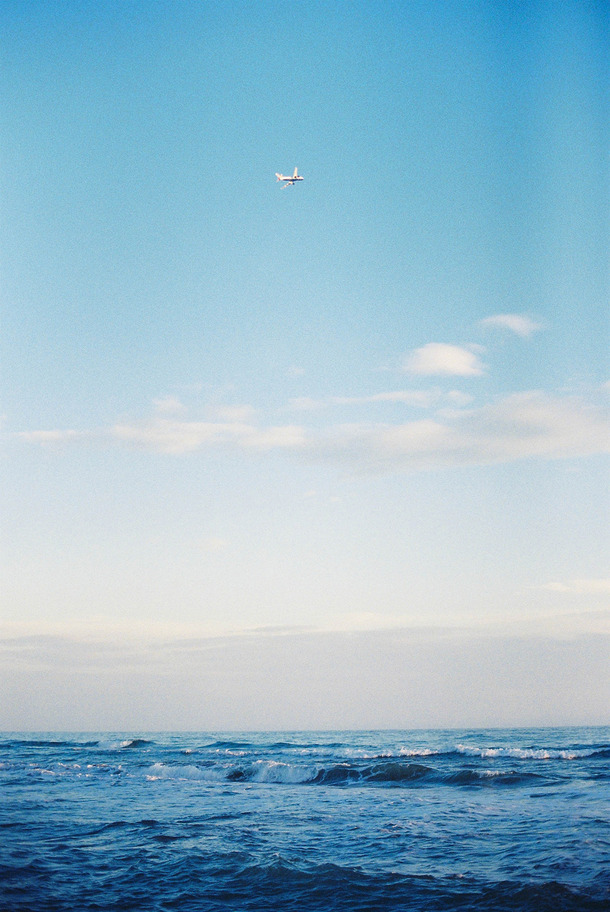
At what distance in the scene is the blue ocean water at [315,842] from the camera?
33.0 feet

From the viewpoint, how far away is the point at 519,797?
20.2 metres

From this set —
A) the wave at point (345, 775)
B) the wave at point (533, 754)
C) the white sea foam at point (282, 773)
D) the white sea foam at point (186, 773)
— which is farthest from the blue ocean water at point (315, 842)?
the wave at point (533, 754)

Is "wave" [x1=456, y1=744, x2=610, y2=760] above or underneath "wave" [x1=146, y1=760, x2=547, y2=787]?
underneath

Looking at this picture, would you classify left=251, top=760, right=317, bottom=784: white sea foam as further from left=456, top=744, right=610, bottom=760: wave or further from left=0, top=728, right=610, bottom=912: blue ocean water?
left=456, top=744, right=610, bottom=760: wave

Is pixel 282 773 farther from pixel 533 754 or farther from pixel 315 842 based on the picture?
pixel 315 842

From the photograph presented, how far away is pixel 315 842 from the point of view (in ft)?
45.9

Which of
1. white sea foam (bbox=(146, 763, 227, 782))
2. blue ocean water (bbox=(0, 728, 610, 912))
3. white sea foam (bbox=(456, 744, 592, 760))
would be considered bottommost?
white sea foam (bbox=(456, 744, 592, 760))

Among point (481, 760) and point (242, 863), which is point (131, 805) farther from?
point (481, 760)

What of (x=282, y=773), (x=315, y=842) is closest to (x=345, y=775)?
(x=282, y=773)

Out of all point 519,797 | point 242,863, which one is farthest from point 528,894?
point 519,797

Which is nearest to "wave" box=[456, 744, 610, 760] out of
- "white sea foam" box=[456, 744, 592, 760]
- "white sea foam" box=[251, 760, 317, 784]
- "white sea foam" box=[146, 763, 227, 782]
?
"white sea foam" box=[456, 744, 592, 760]

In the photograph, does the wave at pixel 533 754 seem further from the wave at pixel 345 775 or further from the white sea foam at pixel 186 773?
the white sea foam at pixel 186 773

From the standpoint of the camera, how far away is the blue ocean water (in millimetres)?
10055

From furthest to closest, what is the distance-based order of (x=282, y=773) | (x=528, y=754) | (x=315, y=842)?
(x=528, y=754) < (x=282, y=773) < (x=315, y=842)
